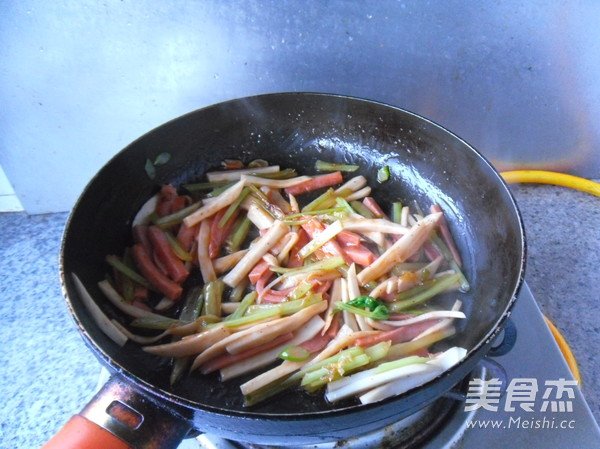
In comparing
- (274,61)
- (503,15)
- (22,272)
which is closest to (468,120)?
(503,15)

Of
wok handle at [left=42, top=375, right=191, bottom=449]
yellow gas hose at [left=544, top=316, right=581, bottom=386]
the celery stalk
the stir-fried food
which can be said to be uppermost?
wok handle at [left=42, top=375, right=191, bottom=449]

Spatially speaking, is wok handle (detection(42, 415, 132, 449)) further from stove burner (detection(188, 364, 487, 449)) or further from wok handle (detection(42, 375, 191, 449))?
stove burner (detection(188, 364, 487, 449))

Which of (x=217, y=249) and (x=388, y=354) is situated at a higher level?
(x=217, y=249)

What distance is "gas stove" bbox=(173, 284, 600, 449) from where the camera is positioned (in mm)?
1082

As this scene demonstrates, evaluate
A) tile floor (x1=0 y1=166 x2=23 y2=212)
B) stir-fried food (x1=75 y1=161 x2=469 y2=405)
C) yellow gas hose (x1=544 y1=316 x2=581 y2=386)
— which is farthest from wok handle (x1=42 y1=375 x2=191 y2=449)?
tile floor (x1=0 y1=166 x2=23 y2=212)

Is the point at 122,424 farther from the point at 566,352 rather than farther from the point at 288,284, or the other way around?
the point at 566,352

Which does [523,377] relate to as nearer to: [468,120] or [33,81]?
[468,120]

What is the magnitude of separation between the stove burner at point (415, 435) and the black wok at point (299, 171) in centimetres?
11

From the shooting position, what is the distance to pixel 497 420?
112 centimetres

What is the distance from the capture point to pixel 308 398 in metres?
1.06

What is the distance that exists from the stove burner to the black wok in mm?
110

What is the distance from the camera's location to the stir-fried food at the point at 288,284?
1.06 metres

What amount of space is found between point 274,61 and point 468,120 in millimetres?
673

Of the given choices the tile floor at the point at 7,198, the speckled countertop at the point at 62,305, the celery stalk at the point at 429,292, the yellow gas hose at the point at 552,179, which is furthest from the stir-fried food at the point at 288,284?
the tile floor at the point at 7,198
